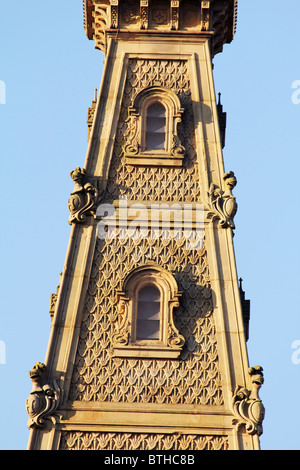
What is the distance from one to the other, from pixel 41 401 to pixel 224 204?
7.23 metres

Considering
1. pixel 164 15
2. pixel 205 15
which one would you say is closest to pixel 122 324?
pixel 164 15

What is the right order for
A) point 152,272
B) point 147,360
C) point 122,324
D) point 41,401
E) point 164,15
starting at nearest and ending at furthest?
point 41,401 → point 147,360 → point 122,324 → point 152,272 → point 164,15

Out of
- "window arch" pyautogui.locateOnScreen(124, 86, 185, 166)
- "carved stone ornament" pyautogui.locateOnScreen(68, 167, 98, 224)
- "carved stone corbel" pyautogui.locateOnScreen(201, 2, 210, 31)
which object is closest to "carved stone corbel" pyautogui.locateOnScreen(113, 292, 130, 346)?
"carved stone ornament" pyautogui.locateOnScreen(68, 167, 98, 224)

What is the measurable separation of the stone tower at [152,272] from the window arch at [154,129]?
0.04 metres

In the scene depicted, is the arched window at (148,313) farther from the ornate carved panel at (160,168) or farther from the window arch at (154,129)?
the window arch at (154,129)

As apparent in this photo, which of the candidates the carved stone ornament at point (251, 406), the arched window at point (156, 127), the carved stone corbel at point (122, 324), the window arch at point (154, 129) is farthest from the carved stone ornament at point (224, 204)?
the carved stone ornament at point (251, 406)

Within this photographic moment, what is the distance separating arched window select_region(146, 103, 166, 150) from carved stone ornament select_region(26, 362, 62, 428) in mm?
7391

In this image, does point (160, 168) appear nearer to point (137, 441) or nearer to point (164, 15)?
point (164, 15)

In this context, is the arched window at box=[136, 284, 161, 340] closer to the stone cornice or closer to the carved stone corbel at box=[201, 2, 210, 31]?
the stone cornice

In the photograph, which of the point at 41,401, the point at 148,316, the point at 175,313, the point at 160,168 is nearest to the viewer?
the point at 41,401

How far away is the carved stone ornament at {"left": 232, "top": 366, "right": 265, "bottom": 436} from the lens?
3659 cm

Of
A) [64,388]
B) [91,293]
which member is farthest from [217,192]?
[64,388]

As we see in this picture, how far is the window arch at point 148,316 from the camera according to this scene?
37.5 metres

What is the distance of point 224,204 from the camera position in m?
39.7
